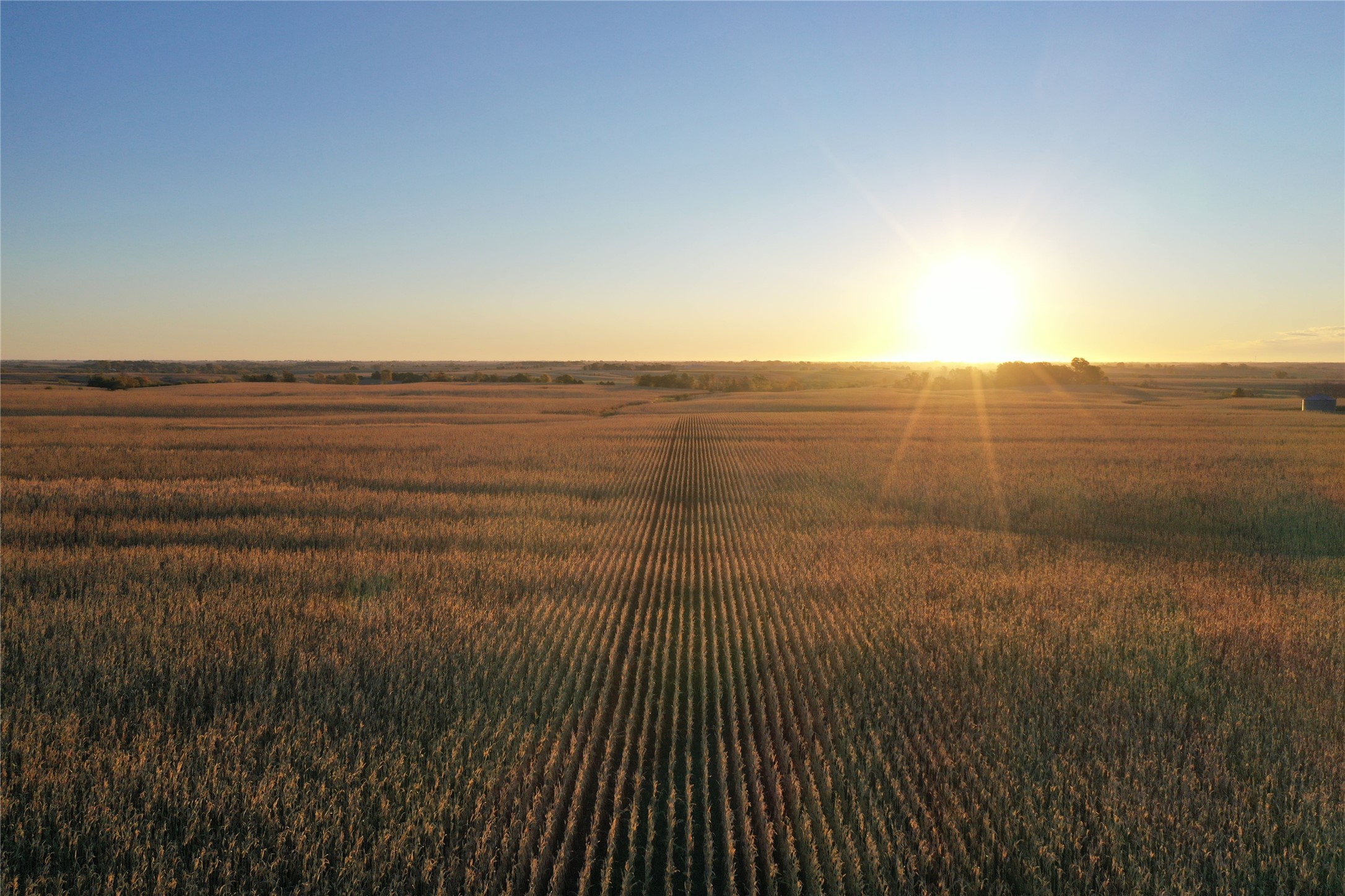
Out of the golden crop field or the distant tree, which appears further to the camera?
the distant tree

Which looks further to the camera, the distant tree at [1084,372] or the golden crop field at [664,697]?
the distant tree at [1084,372]

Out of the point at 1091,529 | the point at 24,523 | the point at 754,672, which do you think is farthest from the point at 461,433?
the point at 754,672

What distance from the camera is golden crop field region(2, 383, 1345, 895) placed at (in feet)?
14.8

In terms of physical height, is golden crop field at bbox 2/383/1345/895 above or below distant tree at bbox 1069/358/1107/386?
below

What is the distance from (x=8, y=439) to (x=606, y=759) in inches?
1364

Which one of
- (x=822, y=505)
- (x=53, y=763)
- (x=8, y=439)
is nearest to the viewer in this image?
(x=53, y=763)

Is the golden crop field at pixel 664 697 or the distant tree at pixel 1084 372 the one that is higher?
the distant tree at pixel 1084 372

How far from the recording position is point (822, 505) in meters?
17.7

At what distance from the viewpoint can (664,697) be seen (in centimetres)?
665

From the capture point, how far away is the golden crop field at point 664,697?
450 cm

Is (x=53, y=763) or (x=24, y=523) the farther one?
(x=24, y=523)

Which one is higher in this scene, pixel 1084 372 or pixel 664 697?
pixel 1084 372

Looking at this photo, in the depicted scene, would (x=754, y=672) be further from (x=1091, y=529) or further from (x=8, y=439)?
(x=8, y=439)

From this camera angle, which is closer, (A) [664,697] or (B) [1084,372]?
(A) [664,697]
